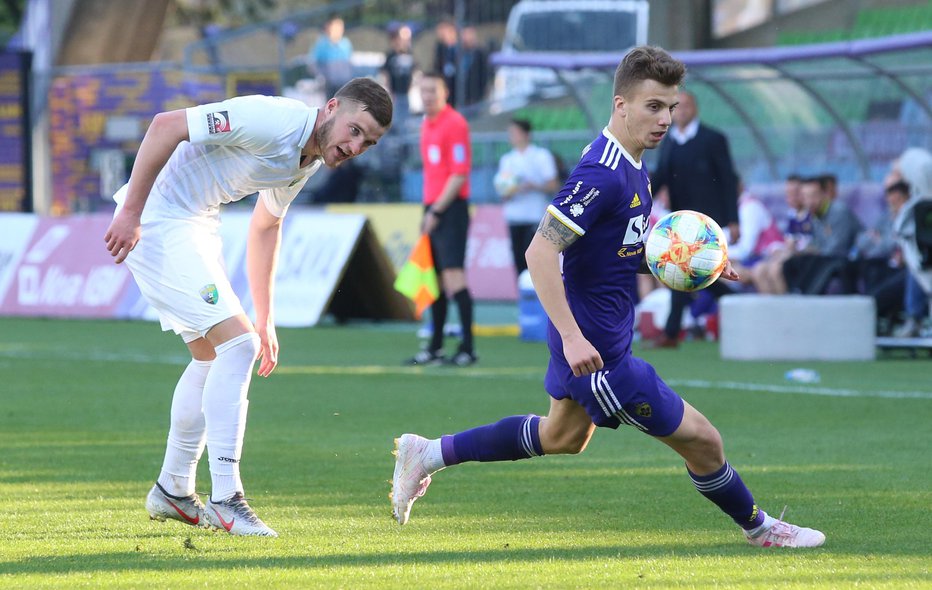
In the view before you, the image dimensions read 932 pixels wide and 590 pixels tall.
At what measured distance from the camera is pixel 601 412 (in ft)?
18.8

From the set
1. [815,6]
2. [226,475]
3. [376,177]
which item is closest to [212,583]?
[226,475]

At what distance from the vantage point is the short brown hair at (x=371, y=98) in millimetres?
5922

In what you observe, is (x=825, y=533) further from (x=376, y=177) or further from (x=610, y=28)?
(x=610, y=28)

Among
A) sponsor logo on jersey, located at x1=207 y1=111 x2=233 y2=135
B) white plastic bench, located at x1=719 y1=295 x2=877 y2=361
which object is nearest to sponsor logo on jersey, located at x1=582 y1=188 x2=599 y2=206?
sponsor logo on jersey, located at x1=207 y1=111 x2=233 y2=135

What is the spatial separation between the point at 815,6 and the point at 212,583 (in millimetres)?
27099

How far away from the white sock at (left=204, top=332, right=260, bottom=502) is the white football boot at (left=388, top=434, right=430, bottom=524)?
591 millimetres

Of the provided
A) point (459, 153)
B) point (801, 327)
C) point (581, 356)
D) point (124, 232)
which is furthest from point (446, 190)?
point (581, 356)

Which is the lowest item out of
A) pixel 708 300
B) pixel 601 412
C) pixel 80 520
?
pixel 708 300

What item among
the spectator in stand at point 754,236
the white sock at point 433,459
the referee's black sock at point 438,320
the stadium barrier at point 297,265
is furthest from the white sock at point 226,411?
the spectator in stand at point 754,236

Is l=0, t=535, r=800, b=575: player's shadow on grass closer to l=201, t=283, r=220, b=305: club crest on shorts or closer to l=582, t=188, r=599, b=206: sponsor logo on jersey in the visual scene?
l=201, t=283, r=220, b=305: club crest on shorts

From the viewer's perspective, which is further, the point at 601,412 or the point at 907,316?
the point at 907,316

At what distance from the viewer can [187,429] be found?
6332 millimetres

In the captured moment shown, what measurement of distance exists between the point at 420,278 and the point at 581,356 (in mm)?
8514

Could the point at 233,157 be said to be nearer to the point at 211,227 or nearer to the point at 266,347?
the point at 211,227
